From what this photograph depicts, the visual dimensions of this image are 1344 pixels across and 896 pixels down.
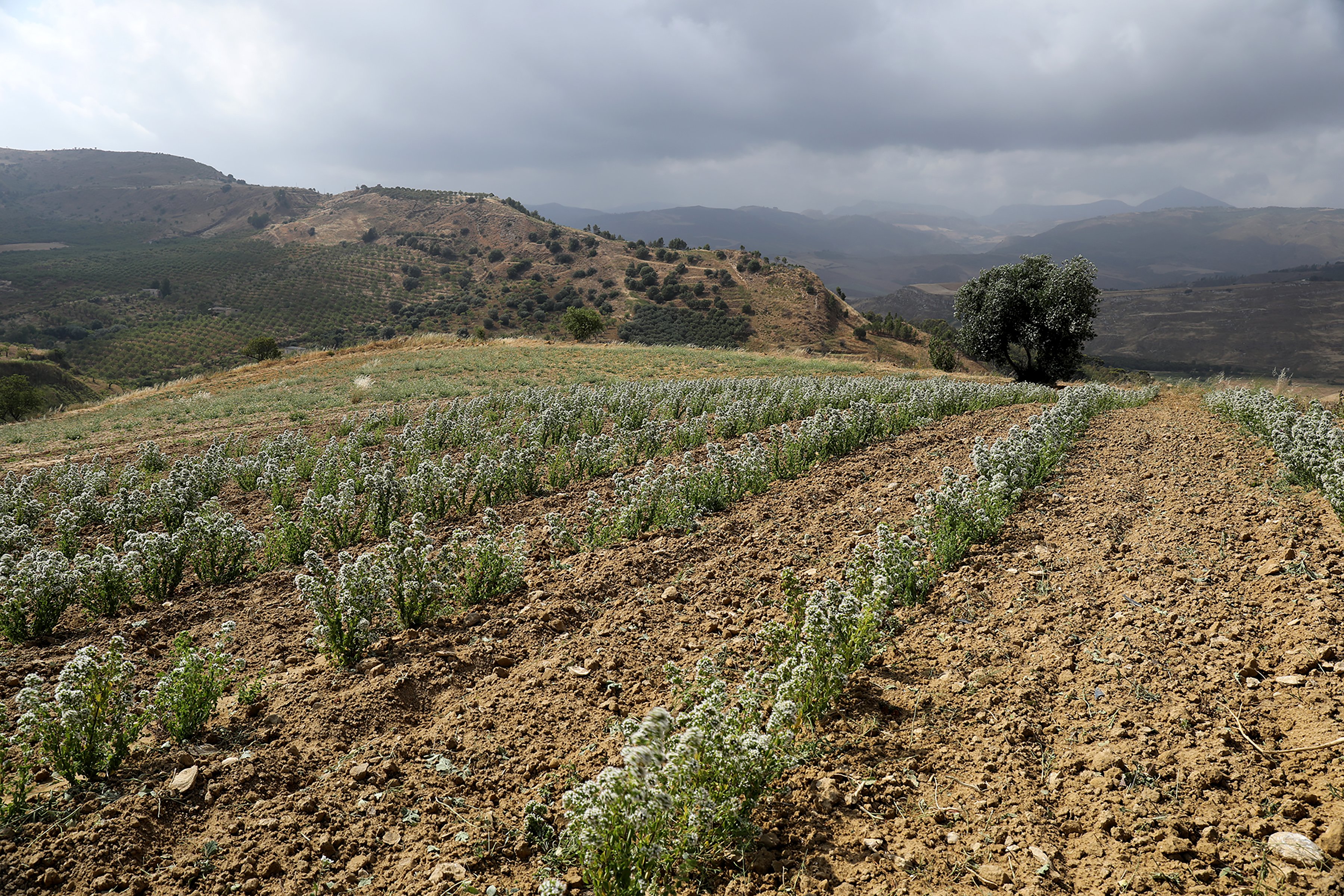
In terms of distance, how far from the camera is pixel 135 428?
1947 centimetres

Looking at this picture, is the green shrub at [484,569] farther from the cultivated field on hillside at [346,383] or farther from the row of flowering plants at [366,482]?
the cultivated field on hillside at [346,383]

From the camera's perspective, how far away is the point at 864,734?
3703 mm

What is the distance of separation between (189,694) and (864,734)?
14.1ft

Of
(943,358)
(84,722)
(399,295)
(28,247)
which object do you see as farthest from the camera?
(28,247)

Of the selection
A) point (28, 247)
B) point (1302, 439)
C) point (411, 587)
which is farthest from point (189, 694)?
point (28, 247)

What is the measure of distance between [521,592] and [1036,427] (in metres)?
7.08

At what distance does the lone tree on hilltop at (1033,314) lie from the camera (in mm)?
28203

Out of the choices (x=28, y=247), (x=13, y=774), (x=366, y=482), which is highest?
Answer: (x=28, y=247)

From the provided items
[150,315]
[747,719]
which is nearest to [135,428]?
[747,719]

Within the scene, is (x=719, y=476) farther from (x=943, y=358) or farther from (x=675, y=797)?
(x=943, y=358)

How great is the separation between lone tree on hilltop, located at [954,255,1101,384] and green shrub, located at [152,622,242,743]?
32766mm

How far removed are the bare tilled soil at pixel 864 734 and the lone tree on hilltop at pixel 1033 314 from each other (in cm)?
2644

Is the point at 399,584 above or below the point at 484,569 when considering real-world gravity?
above

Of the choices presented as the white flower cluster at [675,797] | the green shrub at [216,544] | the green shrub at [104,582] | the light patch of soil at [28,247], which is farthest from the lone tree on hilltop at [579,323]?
the light patch of soil at [28,247]
